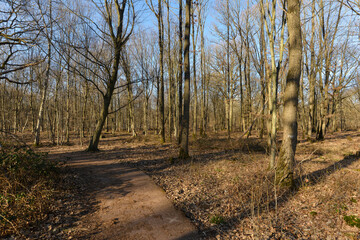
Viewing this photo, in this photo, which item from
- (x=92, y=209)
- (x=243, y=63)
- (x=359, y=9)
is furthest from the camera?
(x=243, y=63)

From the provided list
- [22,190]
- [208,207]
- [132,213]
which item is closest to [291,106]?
[208,207]

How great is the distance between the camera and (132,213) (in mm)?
4086

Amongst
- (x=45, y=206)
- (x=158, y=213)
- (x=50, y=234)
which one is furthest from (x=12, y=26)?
(x=158, y=213)

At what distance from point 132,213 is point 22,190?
2772 mm

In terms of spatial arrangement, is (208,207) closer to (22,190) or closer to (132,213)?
(132,213)

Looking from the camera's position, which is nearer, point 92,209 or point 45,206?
point 45,206

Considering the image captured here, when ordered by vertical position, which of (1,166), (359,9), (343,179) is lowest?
(343,179)

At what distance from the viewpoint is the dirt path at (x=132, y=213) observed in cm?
339

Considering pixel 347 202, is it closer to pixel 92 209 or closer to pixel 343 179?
pixel 343 179

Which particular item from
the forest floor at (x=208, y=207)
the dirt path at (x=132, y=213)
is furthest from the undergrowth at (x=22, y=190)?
the dirt path at (x=132, y=213)

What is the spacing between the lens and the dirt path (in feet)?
11.1

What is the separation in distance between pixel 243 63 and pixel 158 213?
2105 cm

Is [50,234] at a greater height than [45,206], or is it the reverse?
[45,206]

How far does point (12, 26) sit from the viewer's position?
163 inches
